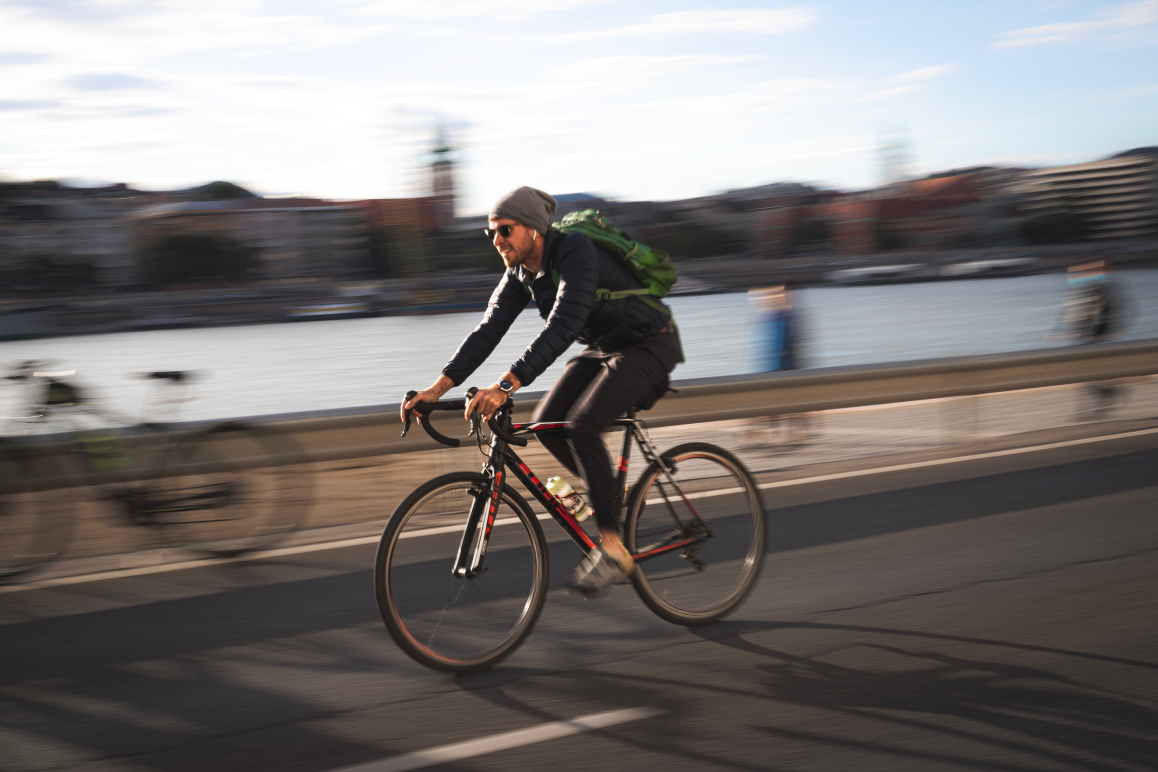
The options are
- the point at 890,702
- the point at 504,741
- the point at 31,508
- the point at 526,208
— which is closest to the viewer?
the point at 504,741

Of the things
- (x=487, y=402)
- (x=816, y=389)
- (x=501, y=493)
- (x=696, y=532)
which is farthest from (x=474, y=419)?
(x=816, y=389)

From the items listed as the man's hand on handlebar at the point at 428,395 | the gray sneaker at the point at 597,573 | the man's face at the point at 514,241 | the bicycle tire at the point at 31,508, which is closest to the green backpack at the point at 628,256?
the man's face at the point at 514,241

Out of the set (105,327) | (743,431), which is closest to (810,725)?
(743,431)

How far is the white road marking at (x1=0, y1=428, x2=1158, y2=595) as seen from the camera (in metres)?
4.65

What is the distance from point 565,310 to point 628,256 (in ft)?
1.31

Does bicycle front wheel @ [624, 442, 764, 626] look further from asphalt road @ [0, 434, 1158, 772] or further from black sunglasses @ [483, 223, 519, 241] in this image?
black sunglasses @ [483, 223, 519, 241]

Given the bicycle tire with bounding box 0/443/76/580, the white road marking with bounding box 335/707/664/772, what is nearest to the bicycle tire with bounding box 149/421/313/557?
the bicycle tire with bounding box 0/443/76/580

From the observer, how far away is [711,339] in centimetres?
6469

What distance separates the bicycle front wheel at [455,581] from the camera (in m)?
3.82

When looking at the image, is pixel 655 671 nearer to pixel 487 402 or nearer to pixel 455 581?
pixel 455 581

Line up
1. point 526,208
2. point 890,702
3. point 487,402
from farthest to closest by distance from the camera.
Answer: point 526,208 < point 487,402 < point 890,702

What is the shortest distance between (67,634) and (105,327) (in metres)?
79.0

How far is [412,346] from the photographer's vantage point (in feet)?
236

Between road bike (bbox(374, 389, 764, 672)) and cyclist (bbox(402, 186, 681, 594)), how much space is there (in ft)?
0.40
